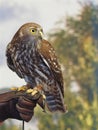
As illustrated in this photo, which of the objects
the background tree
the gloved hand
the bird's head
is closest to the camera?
the gloved hand

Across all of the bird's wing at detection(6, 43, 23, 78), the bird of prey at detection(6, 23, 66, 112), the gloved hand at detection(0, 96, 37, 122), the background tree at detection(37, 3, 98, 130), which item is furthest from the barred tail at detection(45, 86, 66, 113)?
the background tree at detection(37, 3, 98, 130)

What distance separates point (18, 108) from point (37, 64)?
1.84ft

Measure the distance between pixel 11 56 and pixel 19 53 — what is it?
0.03 m

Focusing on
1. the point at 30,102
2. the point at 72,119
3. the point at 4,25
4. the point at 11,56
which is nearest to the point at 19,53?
the point at 11,56

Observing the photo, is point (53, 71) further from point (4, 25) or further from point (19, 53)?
point (4, 25)

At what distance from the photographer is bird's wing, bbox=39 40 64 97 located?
5.12 feet

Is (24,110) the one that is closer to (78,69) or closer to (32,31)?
(32,31)

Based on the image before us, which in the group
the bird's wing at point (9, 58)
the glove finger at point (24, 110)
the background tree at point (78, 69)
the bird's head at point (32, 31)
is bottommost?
the background tree at point (78, 69)

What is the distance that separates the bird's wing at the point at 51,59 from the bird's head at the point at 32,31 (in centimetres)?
5

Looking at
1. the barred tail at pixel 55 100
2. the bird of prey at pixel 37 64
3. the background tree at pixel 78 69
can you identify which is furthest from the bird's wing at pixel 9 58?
the background tree at pixel 78 69

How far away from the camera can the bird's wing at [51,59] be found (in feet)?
5.12

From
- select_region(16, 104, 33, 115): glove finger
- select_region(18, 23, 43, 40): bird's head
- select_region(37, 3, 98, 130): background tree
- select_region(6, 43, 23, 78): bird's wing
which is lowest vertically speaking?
select_region(37, 3, 98, 130): background tree

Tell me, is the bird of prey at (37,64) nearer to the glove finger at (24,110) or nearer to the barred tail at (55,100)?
the barred tail at (55,100)

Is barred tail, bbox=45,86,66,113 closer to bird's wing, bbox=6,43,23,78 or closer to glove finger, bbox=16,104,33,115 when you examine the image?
bird's wing, bbox=6,43,23,78
